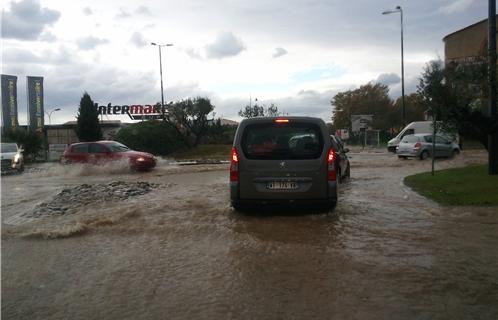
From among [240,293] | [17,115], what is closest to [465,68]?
[240,293]

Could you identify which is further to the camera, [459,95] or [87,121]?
[87,121]

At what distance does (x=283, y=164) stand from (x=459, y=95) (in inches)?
259

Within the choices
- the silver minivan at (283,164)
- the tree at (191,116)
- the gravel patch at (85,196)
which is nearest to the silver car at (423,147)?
the gravel patch at (85,196)

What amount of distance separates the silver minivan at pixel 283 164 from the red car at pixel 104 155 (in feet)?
44.3

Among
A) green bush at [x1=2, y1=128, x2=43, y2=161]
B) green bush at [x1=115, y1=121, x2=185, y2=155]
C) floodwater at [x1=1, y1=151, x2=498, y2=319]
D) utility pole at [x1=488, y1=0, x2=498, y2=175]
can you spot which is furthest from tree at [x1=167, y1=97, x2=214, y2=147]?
floodwater at [x1=1, y1=151, x2=498, y2=319]

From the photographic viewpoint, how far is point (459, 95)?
41.9 ft

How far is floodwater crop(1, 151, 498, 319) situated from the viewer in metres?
4.55

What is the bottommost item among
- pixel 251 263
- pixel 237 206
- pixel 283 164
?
pixel 251 263

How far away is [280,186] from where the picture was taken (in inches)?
335

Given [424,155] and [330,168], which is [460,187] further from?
[424,155]

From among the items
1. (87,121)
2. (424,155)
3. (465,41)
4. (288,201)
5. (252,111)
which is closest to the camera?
(288,201)

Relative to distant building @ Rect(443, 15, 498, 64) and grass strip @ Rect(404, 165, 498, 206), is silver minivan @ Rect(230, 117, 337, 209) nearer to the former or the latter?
grass strip @ Rect(404, 165, 498, 206)

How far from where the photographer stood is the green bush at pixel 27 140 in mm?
36969

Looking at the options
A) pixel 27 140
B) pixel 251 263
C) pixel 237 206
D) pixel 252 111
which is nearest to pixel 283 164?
pixel 237 206
